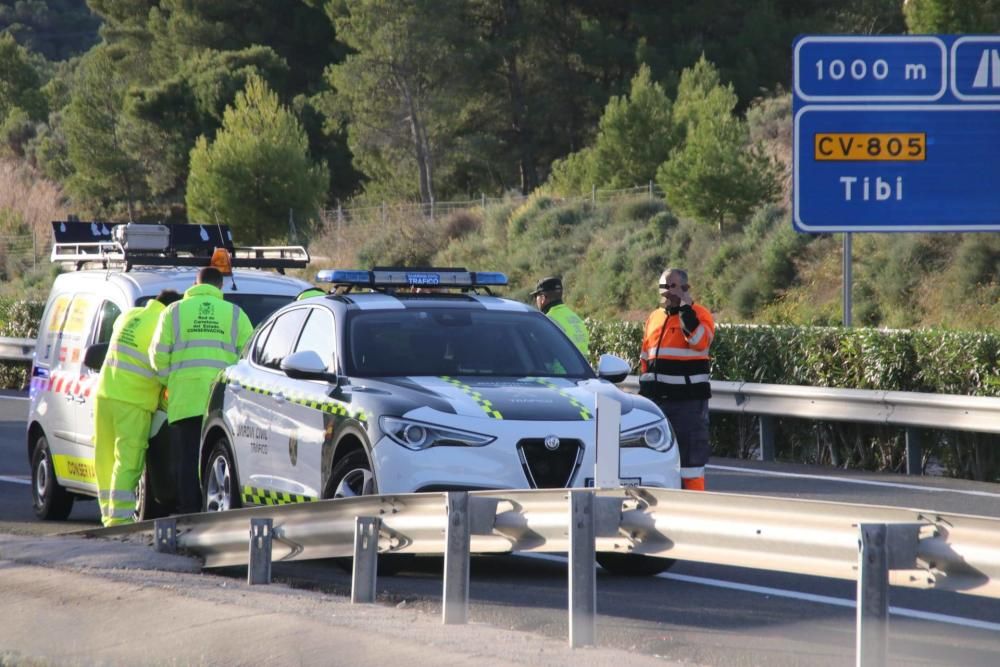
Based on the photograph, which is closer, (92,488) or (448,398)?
(448,398)

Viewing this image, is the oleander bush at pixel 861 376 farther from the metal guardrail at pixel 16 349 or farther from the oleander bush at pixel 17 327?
the oleander bush at pixel 17 327

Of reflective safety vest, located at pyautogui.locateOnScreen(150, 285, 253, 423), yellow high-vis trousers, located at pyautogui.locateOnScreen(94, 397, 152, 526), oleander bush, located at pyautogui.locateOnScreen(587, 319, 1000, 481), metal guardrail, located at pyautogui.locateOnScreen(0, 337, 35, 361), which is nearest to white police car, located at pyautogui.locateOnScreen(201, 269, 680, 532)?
reflective safety vest, located at pyautogui.locateOnScreen(150, 285, 253, 423)

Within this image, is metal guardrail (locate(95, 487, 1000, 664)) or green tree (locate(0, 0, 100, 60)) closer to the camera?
metal guardrail (locate(95, 487, 1000, 664))

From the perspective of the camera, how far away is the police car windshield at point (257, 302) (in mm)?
12547

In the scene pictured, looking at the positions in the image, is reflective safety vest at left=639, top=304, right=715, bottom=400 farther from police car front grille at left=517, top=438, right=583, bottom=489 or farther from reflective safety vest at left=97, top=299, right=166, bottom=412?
reflective safety vest at left=97, top=299, right=166, bottom=412

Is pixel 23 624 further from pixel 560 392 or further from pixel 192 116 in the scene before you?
pixel 192 116

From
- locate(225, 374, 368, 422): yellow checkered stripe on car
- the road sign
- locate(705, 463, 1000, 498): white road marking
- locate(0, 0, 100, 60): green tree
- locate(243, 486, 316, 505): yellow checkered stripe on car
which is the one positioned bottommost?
locate(705, 463, 1000, 498): white road marking

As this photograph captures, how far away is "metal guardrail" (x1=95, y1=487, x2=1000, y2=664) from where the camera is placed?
554 cm

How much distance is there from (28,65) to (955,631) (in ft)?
295

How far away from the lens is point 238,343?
37.4 ft

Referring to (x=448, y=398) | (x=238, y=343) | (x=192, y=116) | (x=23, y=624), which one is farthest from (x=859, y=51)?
(x=192, y=116)

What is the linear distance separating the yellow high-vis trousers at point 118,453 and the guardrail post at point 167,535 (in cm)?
167

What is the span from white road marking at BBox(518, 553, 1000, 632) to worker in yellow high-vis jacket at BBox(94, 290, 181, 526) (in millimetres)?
2560

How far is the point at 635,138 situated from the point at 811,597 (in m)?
44.2
